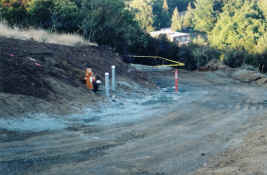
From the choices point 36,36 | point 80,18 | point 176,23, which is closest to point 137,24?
point 80,18

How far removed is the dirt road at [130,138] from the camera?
24.0 feet

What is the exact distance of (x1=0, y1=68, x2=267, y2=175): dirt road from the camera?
732cm

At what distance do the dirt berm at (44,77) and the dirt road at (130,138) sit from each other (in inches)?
32.4

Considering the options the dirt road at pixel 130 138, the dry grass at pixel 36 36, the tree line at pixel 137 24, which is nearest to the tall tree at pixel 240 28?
the tree line at pixel 137 24

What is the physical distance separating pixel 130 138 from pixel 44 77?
5.74 m

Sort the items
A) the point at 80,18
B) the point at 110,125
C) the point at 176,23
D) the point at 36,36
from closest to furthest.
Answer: the point at 110,125 → the point at 36,36 → the point at 80,18 → the point at 176,23

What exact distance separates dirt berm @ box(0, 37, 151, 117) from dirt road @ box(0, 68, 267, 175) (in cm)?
82

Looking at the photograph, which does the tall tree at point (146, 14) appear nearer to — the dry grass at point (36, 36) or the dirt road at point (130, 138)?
the dry grass at point (36, 36)

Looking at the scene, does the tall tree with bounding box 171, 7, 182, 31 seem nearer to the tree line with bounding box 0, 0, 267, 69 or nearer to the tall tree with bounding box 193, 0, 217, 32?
the tree line with bounding box 0, 0, 267, 69

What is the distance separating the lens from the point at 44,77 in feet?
46.4

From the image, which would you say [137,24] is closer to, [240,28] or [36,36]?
[36,36]

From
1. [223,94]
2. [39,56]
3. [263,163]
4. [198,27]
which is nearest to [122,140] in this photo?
[263,163]

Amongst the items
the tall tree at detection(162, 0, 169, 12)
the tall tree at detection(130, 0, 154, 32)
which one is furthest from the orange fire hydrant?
the tall tree at detection(162, 0, 169, 12)

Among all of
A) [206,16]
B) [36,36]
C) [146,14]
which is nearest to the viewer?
[36,36]
